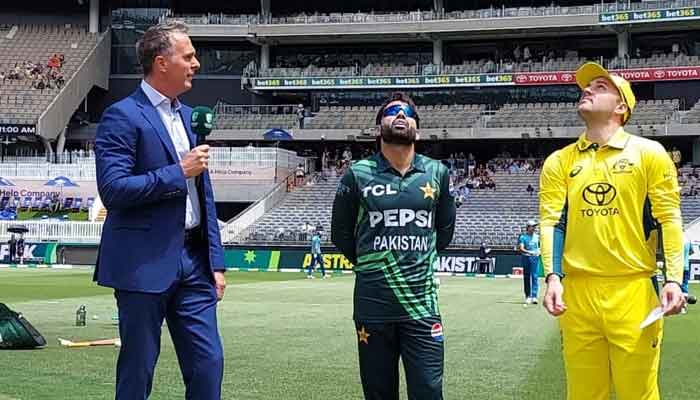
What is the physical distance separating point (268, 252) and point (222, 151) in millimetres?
12456

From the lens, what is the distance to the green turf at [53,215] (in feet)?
169

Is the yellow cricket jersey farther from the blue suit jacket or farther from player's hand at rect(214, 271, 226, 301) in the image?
the blue suit jacket

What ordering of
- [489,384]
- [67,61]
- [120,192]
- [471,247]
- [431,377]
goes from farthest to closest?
1. [67,61]
2. [471,247]
3. [489,384]
4. [431,377]
5. [120,192]

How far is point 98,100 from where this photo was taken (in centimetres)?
6588

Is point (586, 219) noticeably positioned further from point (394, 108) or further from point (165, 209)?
point (165, 209)

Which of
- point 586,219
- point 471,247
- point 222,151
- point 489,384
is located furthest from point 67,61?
point 586,219

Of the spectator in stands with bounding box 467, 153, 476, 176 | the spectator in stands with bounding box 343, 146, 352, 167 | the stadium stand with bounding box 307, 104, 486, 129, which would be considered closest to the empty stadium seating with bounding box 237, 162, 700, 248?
the spectator in stands with bounding box 467, 153, 476, 176

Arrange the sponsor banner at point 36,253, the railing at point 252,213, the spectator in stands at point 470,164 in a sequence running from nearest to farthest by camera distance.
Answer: the sponsor banner at point 36,253 → the railing at point 252,213 → the spectator in stands at point 470,164

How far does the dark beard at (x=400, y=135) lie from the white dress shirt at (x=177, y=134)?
1.13 meters

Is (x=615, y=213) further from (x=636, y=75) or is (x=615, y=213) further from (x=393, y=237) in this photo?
(x=636, y=75)

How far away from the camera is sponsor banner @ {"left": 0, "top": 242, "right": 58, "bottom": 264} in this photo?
45.5m

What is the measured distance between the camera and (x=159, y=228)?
17.3ft

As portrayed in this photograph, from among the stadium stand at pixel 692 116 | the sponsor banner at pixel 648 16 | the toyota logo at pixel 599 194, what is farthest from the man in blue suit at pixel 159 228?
the sponsor banner at pixel 648 16

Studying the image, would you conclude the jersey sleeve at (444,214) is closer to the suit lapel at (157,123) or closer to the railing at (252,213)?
the suit lapel at (157,123)
